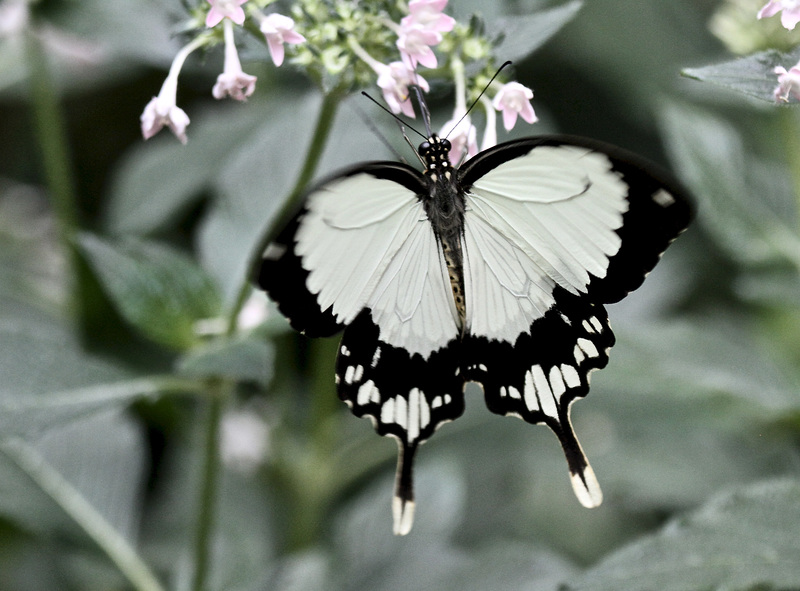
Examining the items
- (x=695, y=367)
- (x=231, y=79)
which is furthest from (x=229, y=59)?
(x=695, y=367)

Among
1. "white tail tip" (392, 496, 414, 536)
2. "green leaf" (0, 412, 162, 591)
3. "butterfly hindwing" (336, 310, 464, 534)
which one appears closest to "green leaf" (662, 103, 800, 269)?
"butterfly hindwing" (336, 310, 464, 534)

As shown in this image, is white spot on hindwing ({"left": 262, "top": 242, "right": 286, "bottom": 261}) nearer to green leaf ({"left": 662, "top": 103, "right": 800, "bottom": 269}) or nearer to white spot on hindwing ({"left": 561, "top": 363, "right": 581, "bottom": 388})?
white spot on hindwing ({"left": 561, "top": 363, "right": 581, "bottom": 388})

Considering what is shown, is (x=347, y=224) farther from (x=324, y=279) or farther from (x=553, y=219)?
(x=553, y=219)

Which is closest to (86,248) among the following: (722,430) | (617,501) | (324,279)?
(324,279)

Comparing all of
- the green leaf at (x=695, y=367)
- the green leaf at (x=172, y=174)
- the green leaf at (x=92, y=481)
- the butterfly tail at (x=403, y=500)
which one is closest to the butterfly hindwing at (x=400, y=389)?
the butterfly tail at (x=403, y=500)

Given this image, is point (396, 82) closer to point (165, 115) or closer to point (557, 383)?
point (165, 115)

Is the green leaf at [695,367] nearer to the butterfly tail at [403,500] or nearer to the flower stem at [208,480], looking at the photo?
the butterfly tail at [403,500]
